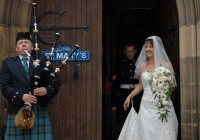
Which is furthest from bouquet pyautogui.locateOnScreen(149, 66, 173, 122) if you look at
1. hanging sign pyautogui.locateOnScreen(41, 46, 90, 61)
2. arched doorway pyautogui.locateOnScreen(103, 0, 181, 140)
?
hanging sign pyautogui.locateOnScreen(41, 46, 90, 61)

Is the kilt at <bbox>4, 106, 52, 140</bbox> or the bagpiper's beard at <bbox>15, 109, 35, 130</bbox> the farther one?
the kilt at <bbox>4, 106, 52, 140</bbox>

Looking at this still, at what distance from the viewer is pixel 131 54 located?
215 inches

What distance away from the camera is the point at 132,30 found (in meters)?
9.04

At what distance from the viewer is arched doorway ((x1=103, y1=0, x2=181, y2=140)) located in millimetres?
5491

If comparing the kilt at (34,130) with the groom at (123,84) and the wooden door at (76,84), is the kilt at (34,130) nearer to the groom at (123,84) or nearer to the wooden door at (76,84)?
the wooden door at (76,84)

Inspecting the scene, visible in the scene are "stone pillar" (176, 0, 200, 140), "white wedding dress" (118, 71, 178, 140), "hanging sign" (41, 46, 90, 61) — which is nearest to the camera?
"white wedding dress" (118, 71, 178, 140)

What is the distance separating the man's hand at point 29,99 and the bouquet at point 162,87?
1.45m

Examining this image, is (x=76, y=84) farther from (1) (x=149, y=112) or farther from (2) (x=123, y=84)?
(1) (x=149, y=112)

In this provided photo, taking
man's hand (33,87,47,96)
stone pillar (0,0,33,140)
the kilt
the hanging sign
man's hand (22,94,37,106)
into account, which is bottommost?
the kilt

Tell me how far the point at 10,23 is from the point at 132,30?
4741 mm

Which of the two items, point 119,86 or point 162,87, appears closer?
point 162,87

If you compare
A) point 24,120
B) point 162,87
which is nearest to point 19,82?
point 24,120

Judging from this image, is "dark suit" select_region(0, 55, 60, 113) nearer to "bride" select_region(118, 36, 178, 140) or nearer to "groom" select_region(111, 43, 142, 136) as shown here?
"bride" select_region(118, 36, 178, 140)

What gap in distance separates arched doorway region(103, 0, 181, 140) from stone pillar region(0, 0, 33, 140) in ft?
5.35
